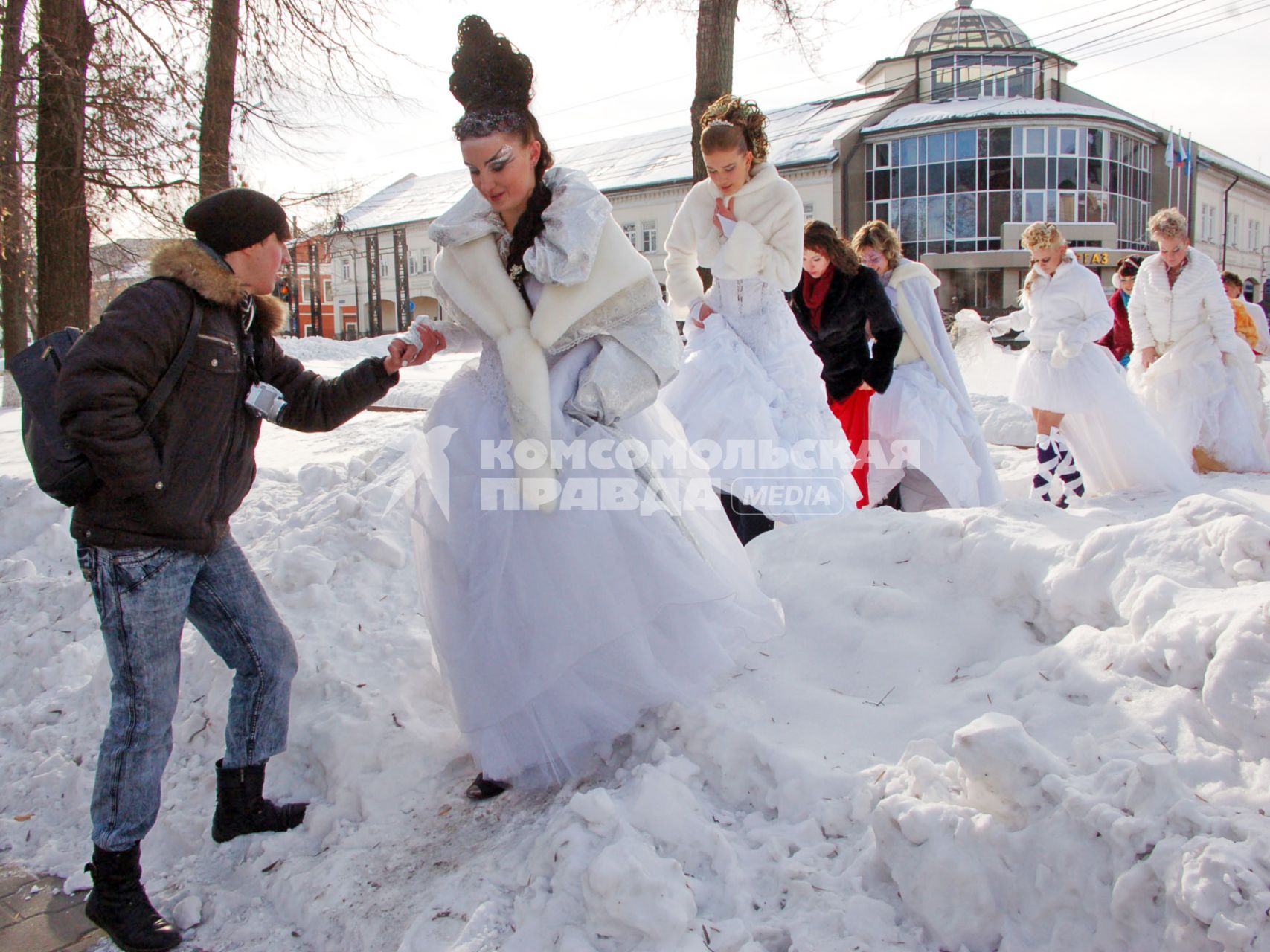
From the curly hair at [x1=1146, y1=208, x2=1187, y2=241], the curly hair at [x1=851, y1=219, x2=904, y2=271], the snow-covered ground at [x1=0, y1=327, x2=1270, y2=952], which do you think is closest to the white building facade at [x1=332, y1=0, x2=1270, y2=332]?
the curly hair at [x1=1146, y1=208, x2=1187, y2=241]

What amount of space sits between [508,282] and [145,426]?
3.42 feet

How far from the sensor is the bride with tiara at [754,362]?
497 cm

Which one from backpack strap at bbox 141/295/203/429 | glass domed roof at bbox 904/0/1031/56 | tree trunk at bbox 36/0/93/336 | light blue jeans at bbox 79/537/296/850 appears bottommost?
light blue jeans at bbox 79/537/296/850

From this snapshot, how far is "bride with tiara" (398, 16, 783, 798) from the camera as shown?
2719 millimetres

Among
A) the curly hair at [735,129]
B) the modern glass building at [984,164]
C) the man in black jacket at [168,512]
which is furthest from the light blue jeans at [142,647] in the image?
the modern glass building at [984,164]

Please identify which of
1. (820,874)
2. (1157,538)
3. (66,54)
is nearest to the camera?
(820,874)

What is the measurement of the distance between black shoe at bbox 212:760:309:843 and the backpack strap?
1.11 meters

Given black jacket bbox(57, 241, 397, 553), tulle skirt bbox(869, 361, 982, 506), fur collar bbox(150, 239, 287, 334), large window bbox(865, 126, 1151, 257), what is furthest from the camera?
large window bbox(865, 126, 1151, 257)

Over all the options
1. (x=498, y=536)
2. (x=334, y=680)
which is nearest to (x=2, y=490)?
(x=334, y=680)

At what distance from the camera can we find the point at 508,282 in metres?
2.82

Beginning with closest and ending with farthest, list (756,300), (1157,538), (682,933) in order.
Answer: (682,933)
(1157,538)
(756,300)

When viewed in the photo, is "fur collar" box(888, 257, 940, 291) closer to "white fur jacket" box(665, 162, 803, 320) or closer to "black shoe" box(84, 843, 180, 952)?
"white fur jacket" box(665, 162, 803, 320)

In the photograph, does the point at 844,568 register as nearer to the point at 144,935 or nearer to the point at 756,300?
the point at 756,300

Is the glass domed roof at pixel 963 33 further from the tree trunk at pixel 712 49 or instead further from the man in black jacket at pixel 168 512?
the man in black jacket at pixel 168 512
